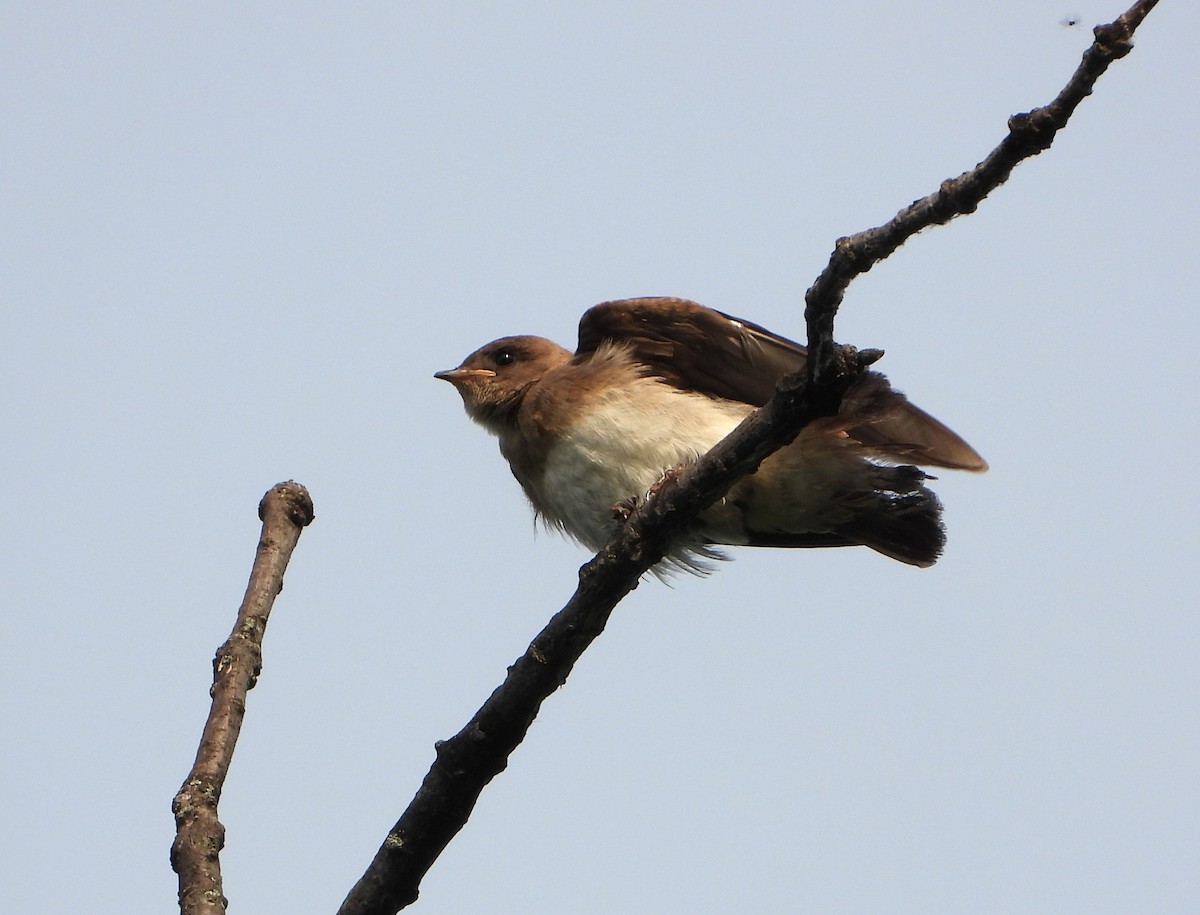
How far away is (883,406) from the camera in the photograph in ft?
19.4

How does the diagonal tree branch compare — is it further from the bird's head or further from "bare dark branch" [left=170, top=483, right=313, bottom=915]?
the bird's head

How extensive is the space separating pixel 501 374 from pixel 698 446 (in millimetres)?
2067

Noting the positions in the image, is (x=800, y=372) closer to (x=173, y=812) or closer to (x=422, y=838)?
(x=422, y=838)

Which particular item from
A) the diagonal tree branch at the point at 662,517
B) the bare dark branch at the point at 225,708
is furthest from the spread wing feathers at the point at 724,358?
the bare dark branch at the point at 225,708

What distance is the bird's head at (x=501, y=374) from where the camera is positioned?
896cm

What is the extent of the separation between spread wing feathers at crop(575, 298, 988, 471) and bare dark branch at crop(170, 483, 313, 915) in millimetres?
2667

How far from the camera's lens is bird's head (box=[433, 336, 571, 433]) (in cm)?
896

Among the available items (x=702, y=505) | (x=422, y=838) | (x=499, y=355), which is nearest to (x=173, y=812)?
(x=422, y=838)

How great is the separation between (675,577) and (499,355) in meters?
2.15

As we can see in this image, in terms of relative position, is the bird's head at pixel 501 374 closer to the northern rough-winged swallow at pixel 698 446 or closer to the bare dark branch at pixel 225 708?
the northern rough-winged swallow at pixel 698 446

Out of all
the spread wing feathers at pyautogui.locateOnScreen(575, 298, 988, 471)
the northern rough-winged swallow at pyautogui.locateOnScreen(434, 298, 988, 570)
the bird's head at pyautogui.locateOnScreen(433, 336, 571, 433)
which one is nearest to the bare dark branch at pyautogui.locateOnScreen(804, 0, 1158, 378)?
the spread wing feathers at pyautogui.locateOnScreen(575, 298, 988, 471)

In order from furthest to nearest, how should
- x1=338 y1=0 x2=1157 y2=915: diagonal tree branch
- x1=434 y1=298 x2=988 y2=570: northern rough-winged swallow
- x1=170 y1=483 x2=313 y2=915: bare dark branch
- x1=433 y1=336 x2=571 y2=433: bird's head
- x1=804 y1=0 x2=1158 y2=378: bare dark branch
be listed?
x1=433 y1=336 x2=571 y2=433: bird's head → x1=434 y1=298 x2=988 y2=570: northern rough-winged swallow → x1=170 y1=483 x2=313 y2=915: bare dark branch → x1=338 y1=0 x2=1157 y2=915: diagonal tree branch → x1=804 y1=0 x2=1158 y2=378: bare dark branch

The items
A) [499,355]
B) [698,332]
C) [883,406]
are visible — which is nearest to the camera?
[883,406]

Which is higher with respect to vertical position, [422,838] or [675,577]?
[675,577]
